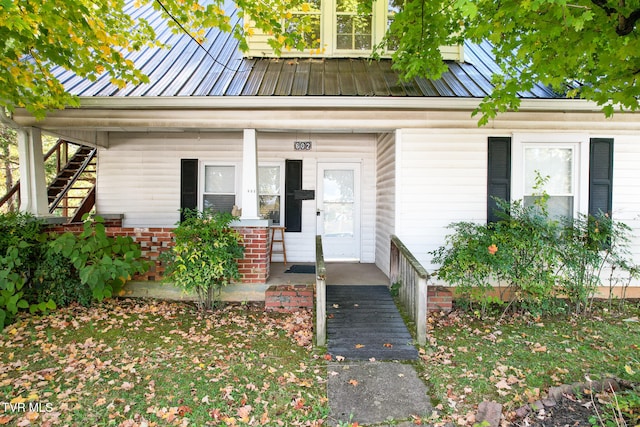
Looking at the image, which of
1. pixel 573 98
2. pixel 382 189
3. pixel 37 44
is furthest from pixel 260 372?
pixel 573 98

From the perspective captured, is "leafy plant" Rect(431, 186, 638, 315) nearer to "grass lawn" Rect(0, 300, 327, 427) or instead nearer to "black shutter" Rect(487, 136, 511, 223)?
"black shutter" Rect(487, 136, 511, 223)

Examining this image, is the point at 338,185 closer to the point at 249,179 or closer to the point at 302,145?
the point at 302,145

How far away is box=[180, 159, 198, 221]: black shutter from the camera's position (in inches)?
287

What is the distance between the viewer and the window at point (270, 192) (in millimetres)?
7441

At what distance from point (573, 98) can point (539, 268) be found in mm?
2668

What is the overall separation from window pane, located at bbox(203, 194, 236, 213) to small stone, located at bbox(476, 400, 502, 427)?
18.9ft

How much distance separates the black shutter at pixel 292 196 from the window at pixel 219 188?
1107mm

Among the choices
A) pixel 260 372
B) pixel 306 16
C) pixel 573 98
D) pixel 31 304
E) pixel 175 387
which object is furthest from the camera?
pixel 306 16

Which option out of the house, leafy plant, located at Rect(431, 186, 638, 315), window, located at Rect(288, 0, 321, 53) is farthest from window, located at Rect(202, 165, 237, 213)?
leafy plant, located at Rect(431, 186, 638, 315)

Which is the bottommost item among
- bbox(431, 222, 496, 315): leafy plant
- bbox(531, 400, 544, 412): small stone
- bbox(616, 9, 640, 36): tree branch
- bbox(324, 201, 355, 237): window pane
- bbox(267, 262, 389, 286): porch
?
bbox(531, 400, 544, 412): small stone

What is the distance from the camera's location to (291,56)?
7453 millimetres

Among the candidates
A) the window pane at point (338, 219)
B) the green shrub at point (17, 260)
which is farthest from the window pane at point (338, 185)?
the green shrub at point (17, 260)

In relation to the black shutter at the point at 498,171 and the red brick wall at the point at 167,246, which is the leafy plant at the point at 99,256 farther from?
the black shutter at the point at 498,171

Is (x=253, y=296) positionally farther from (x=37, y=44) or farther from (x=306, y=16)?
(x=306, y=16)
